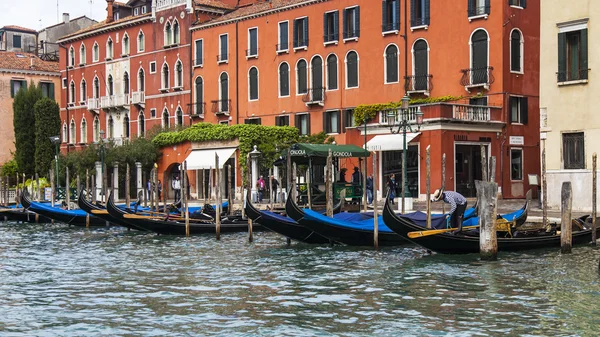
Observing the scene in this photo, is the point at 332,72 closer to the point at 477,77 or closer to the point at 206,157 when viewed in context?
the point at 206,157

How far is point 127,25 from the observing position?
38.5m

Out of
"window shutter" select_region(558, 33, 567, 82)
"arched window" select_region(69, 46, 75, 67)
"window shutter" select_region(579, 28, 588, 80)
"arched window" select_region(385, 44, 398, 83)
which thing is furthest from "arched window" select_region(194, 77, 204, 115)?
"window shutter" select_region(579, 28, 588, 80)

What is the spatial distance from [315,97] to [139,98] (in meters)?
10.3

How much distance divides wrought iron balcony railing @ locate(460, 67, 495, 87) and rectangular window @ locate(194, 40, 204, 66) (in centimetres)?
1230

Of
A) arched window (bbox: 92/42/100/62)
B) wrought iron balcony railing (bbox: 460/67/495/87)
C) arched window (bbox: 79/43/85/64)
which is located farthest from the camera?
arched window (bbox: 79/43/85/64)

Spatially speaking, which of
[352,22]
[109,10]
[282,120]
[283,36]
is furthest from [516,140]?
[109,10]

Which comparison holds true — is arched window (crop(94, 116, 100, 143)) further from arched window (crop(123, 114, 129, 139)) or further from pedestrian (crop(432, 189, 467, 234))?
pedestrian (crop(432, 189, 467, 234))

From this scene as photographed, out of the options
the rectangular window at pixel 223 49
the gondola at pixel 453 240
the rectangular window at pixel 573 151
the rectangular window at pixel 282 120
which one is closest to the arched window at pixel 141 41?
the rectangular window at pixel 223 49

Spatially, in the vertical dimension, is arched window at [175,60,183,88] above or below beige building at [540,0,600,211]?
above

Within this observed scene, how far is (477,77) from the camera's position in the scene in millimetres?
25828

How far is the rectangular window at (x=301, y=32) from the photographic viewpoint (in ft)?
102

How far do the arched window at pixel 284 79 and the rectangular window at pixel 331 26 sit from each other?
6.98 feet

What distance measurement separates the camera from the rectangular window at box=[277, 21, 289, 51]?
3177cm

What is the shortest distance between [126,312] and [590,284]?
18.7 ft
